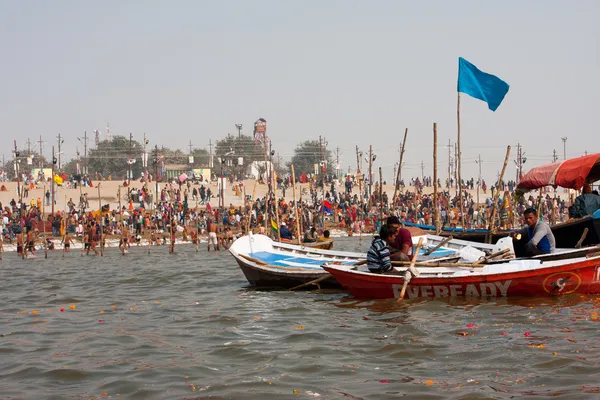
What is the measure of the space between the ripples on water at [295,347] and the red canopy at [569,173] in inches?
192

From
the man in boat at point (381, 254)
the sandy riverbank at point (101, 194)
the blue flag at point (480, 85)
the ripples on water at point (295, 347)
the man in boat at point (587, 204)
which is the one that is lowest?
the ripples on water at point (295, 347)

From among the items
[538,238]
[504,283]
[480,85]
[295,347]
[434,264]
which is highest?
[480,85]

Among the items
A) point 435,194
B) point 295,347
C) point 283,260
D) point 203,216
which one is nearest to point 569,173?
point 435,194

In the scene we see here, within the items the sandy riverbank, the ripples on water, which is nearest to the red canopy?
the ripples on water

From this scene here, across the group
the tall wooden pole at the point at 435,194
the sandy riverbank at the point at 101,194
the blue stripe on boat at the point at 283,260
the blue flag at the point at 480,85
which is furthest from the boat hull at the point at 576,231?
the sandy riverbank at the point at 101,194

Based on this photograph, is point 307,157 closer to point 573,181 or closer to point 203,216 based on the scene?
point 203,216

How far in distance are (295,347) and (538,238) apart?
6068mm

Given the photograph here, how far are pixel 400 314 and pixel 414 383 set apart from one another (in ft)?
15.9

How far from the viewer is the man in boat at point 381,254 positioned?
1469 centimetres

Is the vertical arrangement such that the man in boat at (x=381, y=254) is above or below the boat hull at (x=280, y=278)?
above

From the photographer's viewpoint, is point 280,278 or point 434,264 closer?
point 434,264

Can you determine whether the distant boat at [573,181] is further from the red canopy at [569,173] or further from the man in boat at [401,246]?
the man in boat at [401,246]

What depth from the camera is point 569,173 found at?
18344 mm

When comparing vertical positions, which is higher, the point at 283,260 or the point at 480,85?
the point at 480,85
